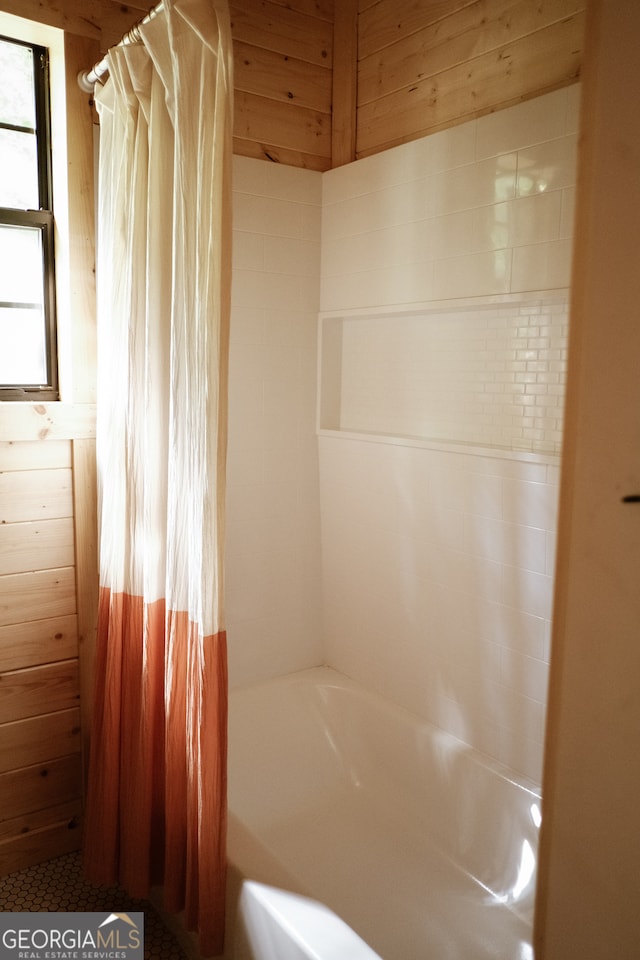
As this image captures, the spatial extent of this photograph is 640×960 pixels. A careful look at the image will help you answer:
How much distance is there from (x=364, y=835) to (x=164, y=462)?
133 centimetres

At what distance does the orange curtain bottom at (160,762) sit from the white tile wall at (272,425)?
0.73m

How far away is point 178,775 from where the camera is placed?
1.82 meters

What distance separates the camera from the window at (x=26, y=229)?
2.21 metres

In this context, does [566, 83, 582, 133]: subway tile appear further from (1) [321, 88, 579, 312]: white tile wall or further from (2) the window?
(2) the window

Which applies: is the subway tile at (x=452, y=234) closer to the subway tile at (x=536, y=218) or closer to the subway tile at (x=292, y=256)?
the subway tile at (x=536, y=218)

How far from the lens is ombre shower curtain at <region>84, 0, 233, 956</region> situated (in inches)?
61.6

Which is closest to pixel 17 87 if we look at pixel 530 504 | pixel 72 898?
pixel 530 504

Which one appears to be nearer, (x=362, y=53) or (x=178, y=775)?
(x=178, y=775)

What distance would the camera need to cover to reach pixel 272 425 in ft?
8.91

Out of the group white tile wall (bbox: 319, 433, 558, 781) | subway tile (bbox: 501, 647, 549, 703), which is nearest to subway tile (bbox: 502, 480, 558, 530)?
white tile wall (bbox: 319, 433, 558, 781)

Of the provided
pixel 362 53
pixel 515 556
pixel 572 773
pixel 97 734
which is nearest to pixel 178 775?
pixel 97 734

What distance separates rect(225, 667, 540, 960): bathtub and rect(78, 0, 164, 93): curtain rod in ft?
6.21

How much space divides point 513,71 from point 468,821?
2084 millimetres

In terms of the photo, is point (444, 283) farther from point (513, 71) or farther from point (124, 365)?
point (124, 365)
